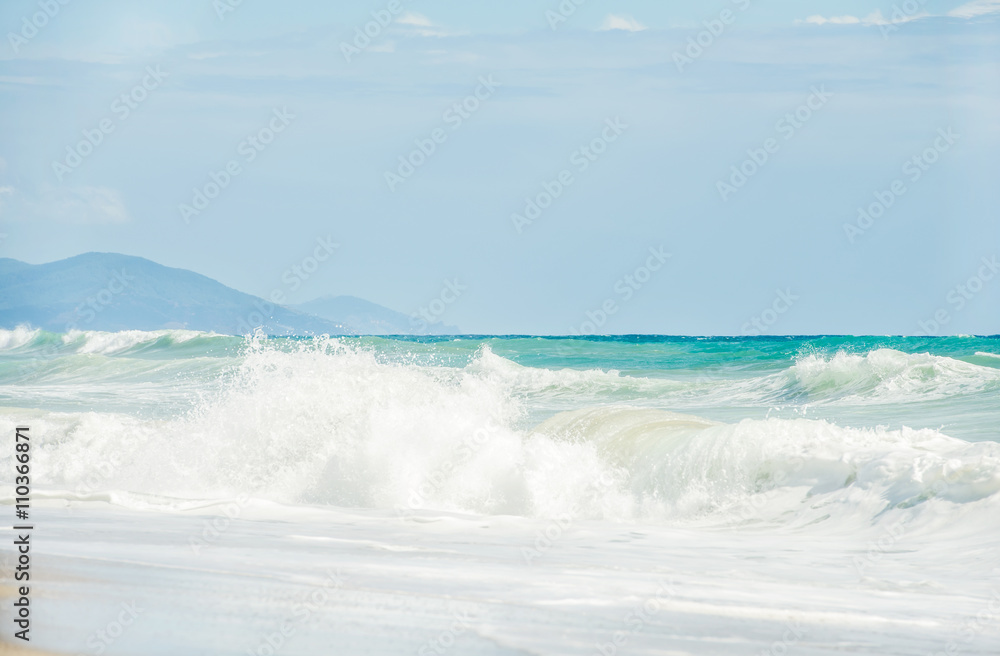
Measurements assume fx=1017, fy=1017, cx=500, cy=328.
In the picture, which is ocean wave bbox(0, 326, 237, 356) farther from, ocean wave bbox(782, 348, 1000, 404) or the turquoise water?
ocean wave bbox(782, 348, 1000, 404)

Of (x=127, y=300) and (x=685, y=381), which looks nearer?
(x=685, y=381)

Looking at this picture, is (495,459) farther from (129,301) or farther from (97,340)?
(129,301)

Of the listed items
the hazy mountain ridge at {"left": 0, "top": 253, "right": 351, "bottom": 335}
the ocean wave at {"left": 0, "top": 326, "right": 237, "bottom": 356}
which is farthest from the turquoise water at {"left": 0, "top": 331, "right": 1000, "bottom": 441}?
the hazy mountain ridge at {"left": 0, "top": 253, "right": 351, "bottom": 335}

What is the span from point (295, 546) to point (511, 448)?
10.3 ft

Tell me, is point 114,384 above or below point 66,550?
above

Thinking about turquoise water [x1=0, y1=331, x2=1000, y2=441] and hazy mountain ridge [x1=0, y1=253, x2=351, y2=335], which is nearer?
turquoise water [x1=0, y1=331, x2=1000, y2=441]

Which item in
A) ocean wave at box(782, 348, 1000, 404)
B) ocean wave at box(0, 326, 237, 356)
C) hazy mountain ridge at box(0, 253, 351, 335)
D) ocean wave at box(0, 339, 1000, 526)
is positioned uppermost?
hazy mountain ridge at box(0, 253, 351, 335)

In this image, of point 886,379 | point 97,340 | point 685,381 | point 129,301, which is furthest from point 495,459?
point 129,301

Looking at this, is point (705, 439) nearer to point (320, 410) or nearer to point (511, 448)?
point (511, 448)

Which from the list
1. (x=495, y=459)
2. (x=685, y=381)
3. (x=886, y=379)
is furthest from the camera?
(x=685, y=381)

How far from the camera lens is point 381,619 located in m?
4.32

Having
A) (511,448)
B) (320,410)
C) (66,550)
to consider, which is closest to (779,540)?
(511,448)

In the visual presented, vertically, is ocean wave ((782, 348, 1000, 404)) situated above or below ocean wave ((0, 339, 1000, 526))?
above

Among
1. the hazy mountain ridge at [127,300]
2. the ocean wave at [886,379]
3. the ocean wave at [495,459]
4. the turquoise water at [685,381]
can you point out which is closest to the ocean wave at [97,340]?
the turquoise water at [685,381]
